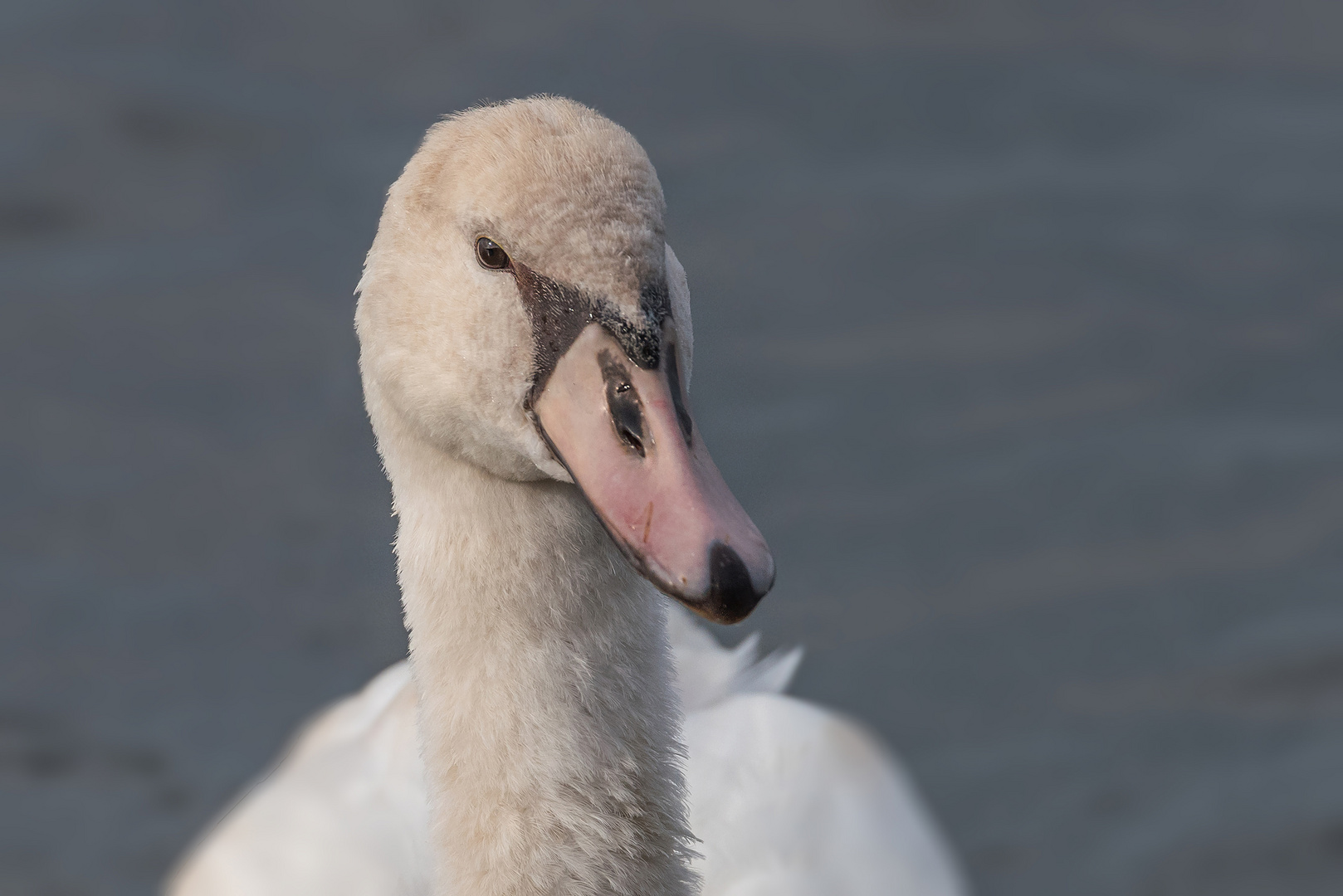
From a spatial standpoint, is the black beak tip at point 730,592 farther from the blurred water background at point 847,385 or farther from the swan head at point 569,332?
the blurred water background at point 847,385

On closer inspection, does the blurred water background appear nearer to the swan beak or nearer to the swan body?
the swan body

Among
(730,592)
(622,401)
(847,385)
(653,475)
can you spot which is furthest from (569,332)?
(847,385)

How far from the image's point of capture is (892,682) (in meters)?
4.85

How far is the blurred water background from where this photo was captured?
15.4ft

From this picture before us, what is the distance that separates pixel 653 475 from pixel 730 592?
0.20m

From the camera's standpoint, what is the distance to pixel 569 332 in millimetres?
2123

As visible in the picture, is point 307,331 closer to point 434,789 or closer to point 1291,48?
point 434,789

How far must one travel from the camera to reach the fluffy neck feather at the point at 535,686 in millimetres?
2346

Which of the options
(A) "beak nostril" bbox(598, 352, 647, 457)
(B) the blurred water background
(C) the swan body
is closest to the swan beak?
(A) "beak nostril" bbox(598, 352, 647, 457)

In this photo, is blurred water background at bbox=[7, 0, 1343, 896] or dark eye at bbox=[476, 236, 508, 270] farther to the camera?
blurred water background at bbox=[7, 0, 1343, 896]

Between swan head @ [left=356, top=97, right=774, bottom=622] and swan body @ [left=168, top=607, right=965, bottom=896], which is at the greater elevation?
swan head @ [left=356, top=97, right=774, bottom=622]

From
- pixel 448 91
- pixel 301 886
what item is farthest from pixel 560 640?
pixel 448 91

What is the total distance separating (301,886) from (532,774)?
1294mm

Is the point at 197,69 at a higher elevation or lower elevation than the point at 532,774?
lower
